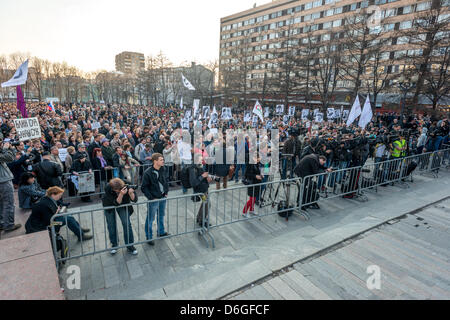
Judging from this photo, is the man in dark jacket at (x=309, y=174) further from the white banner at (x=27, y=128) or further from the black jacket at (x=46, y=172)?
the white banner at (x=27, y=128)

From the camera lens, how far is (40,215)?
4.54 m

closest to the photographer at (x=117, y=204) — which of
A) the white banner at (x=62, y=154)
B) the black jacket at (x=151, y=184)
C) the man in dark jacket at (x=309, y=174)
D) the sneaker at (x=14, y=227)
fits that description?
the black jacket at (x=151, y=184)

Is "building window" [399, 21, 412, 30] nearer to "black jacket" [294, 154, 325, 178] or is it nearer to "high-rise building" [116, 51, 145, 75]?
"black jacket" [294, 154, 325, 178]

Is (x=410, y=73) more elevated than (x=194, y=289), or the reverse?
(x=410, y=73)

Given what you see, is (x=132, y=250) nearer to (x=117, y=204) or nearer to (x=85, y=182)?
(x=117, y=204)

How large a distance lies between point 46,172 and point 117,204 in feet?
10.2

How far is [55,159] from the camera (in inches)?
290

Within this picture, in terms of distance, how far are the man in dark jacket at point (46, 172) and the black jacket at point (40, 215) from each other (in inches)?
90.2

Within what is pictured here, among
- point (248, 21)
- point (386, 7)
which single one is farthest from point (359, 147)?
point (248, 21)

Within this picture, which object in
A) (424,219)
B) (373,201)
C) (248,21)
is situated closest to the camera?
(424,219)

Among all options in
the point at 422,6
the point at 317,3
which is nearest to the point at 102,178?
the point at 422,6

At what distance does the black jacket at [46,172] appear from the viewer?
6426 millimetres
